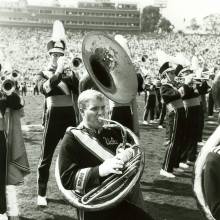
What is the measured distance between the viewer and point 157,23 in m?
81.3

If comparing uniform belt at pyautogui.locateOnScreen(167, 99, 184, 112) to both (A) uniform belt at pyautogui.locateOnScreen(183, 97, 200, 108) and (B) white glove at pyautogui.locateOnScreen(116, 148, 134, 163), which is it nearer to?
(A) uniform belt at pyautogui.locateOnScreen(183, 97, 200, 108)

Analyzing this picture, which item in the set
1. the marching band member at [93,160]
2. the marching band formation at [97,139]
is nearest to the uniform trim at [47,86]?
the marching band formation at [97,139]

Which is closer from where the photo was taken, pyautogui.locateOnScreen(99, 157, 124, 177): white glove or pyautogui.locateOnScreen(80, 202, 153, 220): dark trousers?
pyautogui.locateOnScreen(99, 157, 124, 177): white glove

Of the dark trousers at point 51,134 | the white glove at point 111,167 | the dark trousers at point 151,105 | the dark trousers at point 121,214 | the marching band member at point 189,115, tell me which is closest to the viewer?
the white glove at point 111,167

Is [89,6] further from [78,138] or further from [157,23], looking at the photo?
[78,138]

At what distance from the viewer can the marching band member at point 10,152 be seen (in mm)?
4918

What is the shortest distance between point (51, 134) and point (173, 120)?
2396 millimetres

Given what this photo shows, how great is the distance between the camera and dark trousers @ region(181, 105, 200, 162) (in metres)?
7.61

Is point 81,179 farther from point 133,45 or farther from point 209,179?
point 133,45

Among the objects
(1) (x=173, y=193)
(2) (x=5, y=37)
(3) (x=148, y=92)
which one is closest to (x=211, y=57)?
(2) (x=5, y=37)

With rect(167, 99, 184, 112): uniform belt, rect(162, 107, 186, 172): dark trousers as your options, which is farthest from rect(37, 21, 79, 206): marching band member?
rect(167, 99, 184, 112): uniform belt

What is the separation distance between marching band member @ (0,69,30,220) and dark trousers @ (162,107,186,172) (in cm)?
222

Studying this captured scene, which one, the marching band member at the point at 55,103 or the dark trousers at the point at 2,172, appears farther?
the marching band member at the point at 55,103

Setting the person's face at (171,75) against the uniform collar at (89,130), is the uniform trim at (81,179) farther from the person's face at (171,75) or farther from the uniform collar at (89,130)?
the person's face at (171,75)
